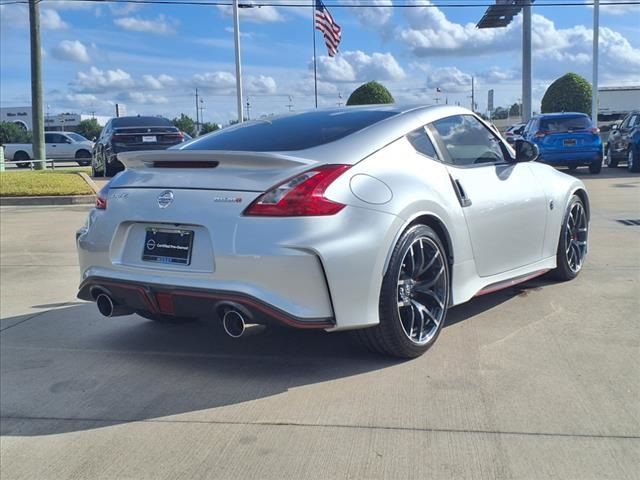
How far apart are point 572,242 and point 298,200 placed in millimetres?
3384

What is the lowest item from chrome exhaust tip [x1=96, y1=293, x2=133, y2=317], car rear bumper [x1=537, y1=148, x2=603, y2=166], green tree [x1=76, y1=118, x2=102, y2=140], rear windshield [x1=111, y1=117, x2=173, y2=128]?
chrome exhaust tip [x1=96, y1=293, x2=133, y2=317]

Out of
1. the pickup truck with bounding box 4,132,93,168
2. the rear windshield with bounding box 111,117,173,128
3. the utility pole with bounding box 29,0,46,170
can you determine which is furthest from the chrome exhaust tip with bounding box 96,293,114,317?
the pickup truck with bounding box 4,132,93,168

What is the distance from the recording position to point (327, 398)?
3.75 meters

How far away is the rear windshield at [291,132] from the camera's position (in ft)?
14.0

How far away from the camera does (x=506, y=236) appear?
197 inches

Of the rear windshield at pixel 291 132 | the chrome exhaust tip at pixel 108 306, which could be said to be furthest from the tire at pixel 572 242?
the chrome exhaust tip at pixel 108 306

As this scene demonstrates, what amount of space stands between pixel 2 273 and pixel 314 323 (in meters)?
4.99

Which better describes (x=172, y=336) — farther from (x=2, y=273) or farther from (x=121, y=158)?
(x=2, y=273)

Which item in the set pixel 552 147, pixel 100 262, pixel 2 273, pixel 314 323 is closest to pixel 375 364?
pixel 314 323

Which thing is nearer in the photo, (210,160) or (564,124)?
(210,160)

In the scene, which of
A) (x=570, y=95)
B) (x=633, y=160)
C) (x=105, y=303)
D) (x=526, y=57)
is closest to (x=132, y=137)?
(x=633, y=160)

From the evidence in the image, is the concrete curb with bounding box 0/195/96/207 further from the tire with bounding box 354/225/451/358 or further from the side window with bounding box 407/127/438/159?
the tire with bounding box 354/225/451/358

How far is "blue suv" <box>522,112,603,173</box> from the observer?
17641 millimetres

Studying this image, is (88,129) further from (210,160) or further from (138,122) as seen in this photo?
(210,160)
